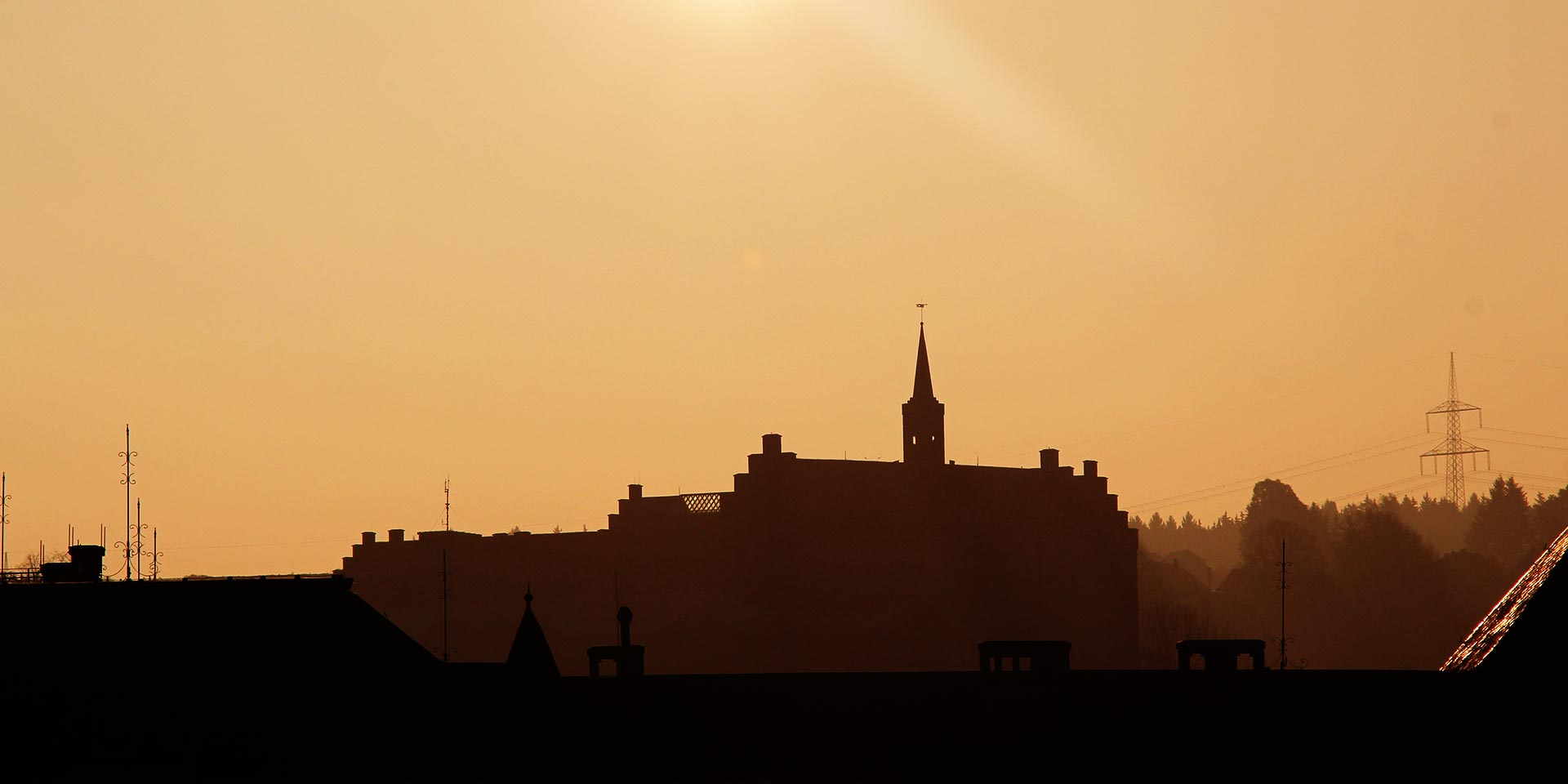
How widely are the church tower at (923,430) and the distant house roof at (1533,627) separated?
7783 centimetres

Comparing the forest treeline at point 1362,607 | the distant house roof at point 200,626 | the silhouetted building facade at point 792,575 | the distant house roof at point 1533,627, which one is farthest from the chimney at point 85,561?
the forest treeline at point 1362,607

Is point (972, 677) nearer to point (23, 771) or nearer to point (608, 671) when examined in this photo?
point (23, 771)

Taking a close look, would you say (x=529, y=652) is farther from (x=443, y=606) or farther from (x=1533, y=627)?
(x=443, y=606)

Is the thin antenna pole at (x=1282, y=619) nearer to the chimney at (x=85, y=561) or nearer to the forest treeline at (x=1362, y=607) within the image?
the forest treeline at (x=1362, y=607)

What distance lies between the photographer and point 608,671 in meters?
118

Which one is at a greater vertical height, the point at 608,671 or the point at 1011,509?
the point at 1011,509

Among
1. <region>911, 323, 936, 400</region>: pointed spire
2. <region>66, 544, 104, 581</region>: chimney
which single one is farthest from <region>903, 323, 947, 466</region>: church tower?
<region>66, 544, 104, 581</region>: chimney

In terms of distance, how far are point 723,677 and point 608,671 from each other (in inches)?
2589

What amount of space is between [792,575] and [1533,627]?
6930 cm

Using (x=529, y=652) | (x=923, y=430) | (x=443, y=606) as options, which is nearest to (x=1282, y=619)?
(x=923, y=430)

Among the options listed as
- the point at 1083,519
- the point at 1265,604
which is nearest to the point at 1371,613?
the point at 1265,604

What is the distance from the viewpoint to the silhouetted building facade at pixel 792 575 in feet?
376

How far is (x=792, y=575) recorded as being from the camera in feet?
379

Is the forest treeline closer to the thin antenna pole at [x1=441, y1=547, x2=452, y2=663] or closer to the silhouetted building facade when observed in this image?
the silhouetted building facade
